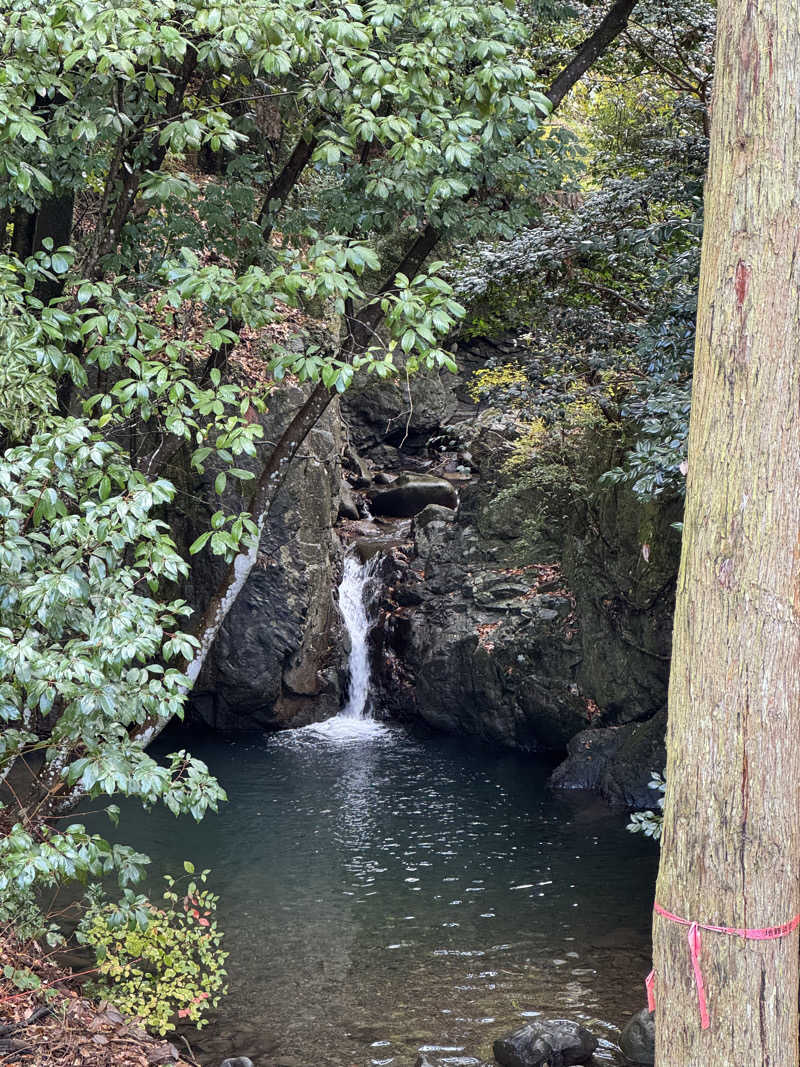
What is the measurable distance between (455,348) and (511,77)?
1719cm

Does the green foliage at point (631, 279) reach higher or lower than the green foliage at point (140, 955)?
higher

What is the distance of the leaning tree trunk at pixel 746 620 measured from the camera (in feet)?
10.1

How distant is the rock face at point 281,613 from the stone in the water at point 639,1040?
30.7 feet

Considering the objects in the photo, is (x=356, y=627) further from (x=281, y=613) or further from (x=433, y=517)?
(x=433, y=517)

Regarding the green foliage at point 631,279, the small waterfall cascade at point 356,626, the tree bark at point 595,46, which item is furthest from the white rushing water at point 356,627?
the tree bark at point 595,46

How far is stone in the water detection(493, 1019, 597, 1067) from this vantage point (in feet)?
19.3

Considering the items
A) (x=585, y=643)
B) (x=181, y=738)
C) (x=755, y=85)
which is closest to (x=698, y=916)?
(x=755, y=85)

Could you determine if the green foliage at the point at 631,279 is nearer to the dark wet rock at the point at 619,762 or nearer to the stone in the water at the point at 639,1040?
the stone in the water at the point at 639,1040

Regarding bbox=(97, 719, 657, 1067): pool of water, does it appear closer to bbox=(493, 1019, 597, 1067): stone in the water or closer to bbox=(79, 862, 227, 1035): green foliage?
bbox=(493, 1019, 597, 1067): stone in the water

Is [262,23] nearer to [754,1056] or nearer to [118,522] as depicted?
[118,522]

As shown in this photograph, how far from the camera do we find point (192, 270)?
5141 mm

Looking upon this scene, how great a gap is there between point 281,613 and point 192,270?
399 inches

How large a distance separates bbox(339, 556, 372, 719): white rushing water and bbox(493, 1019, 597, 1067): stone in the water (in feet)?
31.9

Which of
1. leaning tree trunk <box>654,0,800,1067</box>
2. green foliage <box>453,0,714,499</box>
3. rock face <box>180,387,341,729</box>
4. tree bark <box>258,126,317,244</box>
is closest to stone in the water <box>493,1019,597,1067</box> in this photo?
leaning tree trunk <box>654,0,800,1067</box>
